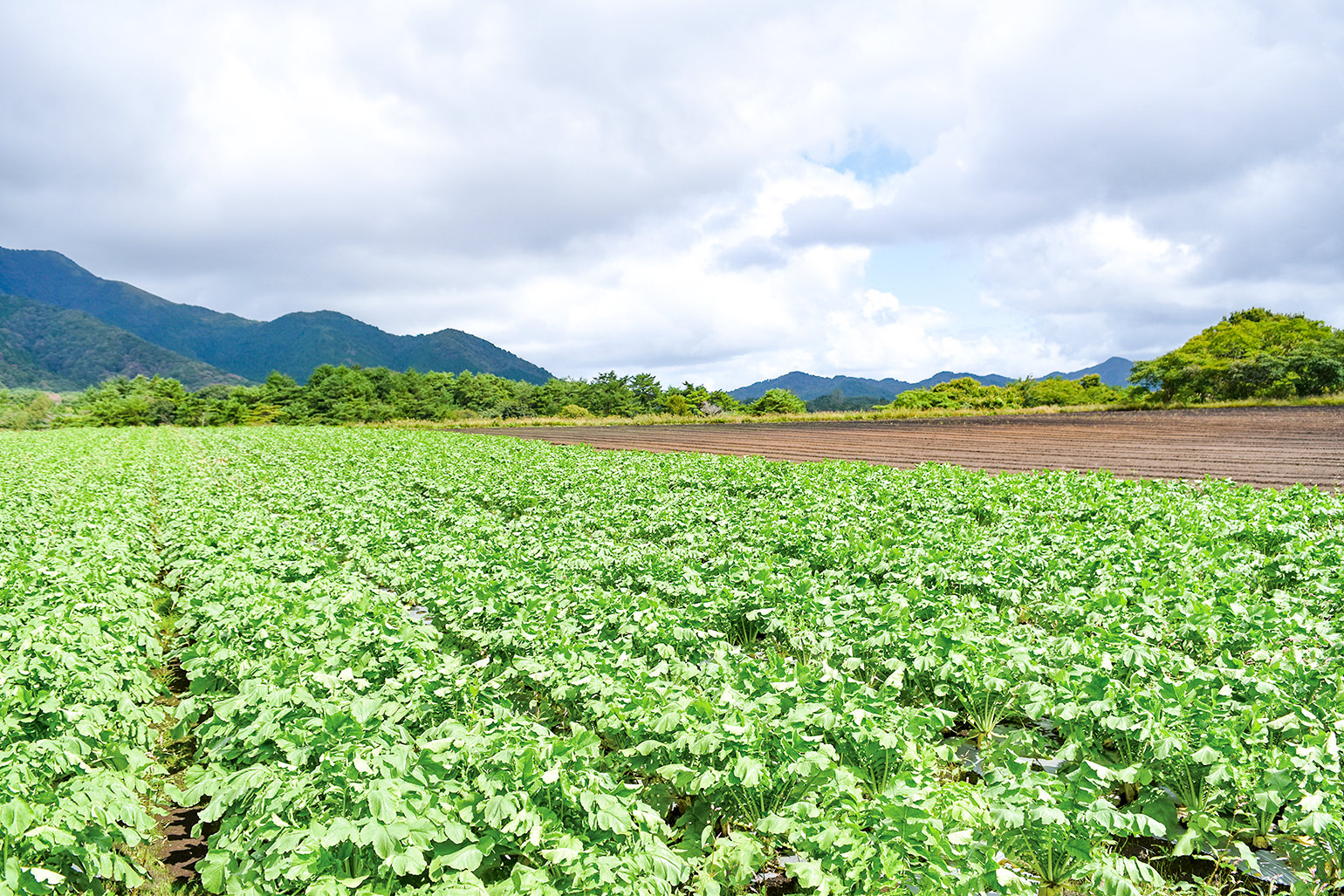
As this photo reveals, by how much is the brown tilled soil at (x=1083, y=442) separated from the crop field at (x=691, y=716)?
11114mm

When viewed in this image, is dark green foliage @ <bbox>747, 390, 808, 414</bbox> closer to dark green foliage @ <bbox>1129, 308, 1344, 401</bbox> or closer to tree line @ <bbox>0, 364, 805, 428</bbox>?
tree line @ <bbox>0, 364, 805, 428</bbox>

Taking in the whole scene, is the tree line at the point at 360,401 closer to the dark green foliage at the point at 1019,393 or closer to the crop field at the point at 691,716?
the dark green foliage at the point at 1019,393

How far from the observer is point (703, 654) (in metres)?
6.62

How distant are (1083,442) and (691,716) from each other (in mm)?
29244

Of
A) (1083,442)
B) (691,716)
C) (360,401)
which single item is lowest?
(691,716)

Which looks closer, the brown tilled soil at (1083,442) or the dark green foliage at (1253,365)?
the brown tilled soil at (1083,442)

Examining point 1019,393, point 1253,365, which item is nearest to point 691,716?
point 1253,365

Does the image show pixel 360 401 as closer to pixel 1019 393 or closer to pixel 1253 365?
pixel 1253 365

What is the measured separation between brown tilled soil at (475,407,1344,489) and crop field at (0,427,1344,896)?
11114mm

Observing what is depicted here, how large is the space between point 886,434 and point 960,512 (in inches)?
999

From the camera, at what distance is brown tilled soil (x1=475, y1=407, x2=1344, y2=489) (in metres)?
19.6

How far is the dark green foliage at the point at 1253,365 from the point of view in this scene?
149 ft

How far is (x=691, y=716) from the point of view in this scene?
4.16 metres

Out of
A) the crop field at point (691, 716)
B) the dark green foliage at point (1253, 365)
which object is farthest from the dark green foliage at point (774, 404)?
the crop field at point (691, 716)
